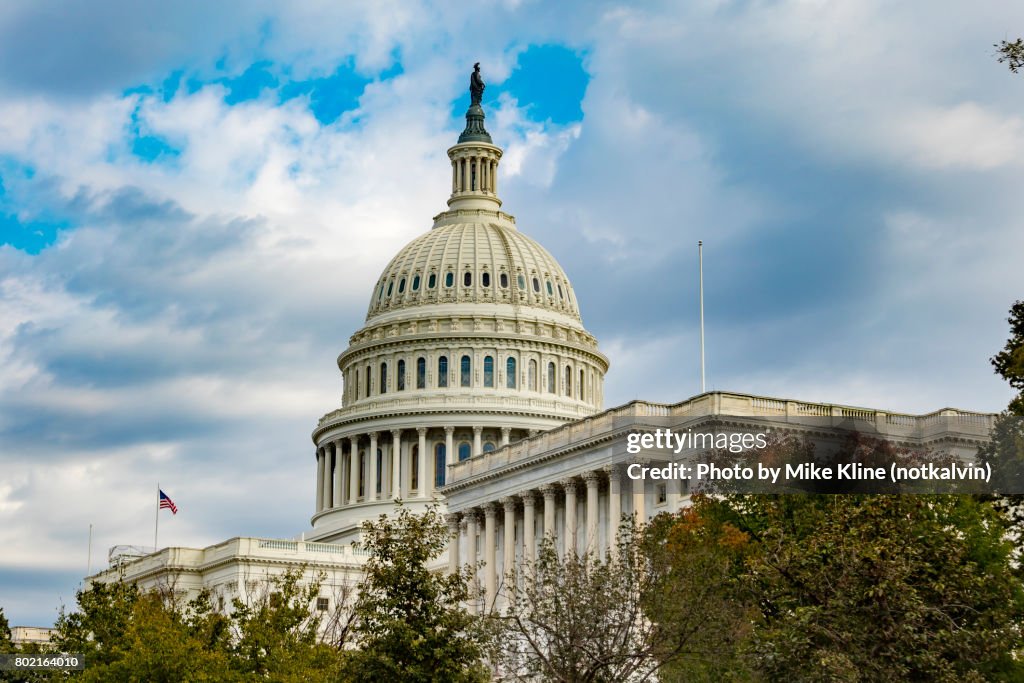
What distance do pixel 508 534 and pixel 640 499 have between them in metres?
15.8

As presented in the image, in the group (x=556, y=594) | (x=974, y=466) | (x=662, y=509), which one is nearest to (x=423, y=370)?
(x=662, y=509)

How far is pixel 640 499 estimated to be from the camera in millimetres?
112312

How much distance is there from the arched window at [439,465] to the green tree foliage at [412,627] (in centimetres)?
12046

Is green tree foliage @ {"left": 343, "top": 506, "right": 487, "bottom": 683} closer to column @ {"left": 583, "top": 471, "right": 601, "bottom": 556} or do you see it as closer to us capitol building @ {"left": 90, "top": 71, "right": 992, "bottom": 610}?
column @ {"left": 583, "top": 471, "right": 601, "bottom": 556}

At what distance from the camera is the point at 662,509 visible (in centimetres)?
11012

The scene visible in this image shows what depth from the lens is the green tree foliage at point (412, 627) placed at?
5825 centimetres

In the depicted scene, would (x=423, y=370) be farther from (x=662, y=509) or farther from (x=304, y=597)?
(x=304, y=597)

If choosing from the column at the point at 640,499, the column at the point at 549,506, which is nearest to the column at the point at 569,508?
the column at the point at 549,506

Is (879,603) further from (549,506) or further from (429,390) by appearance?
(429,390)

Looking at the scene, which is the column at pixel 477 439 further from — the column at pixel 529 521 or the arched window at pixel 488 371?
the column at pixel 529 521

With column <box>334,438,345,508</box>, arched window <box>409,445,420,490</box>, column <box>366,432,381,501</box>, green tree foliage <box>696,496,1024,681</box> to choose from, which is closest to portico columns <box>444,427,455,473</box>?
arched window <box>409,445,420,490</box>

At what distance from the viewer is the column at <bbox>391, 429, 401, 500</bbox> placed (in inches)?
7160

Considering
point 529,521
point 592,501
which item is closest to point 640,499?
point 592,501

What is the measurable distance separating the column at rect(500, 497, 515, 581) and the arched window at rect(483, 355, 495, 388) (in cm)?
5789
